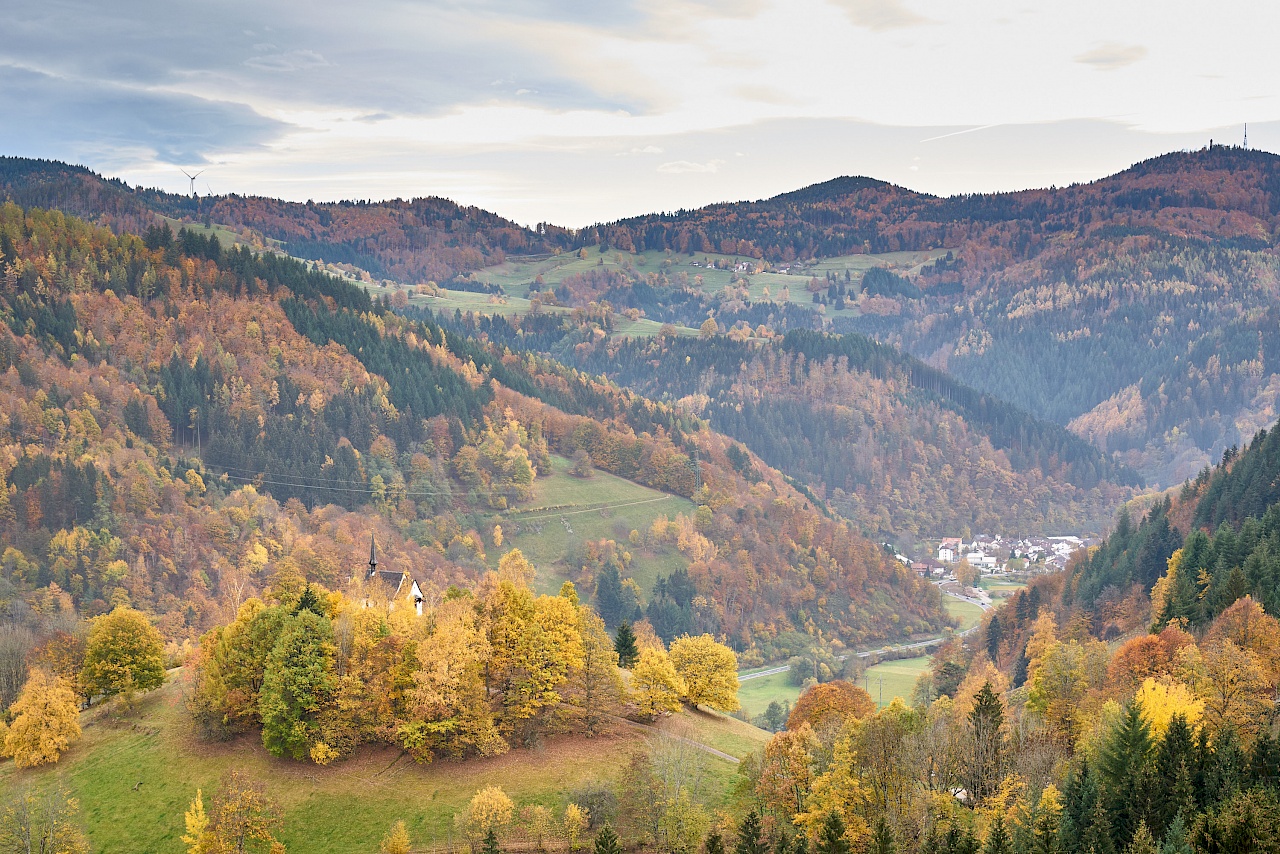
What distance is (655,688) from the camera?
305ft

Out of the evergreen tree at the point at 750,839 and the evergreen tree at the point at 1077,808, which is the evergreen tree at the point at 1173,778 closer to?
the evergreen tree at the point at 1077,808

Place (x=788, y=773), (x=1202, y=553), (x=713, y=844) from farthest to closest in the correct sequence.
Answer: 1. (x=1202, y=553)
2. (x=788, y=773)
3. (x=713, y=844)

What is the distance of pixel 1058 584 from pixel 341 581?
102 m

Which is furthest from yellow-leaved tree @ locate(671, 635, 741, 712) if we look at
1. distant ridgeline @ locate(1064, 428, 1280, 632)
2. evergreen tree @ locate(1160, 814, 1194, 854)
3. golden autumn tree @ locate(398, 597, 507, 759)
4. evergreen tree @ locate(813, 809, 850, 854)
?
evergreen tree @ locate(1160, 814, 1194, 854)

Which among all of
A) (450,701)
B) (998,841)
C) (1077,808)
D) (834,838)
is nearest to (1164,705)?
(1077,808)

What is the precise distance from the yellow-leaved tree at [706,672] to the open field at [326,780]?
4.86 meters

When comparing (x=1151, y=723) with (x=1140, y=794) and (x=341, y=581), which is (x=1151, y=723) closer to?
(x=1140, y=794)

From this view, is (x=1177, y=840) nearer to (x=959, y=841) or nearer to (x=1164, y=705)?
(x=959, y=841)

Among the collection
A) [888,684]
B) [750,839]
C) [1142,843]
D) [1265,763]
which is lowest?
[888,684]

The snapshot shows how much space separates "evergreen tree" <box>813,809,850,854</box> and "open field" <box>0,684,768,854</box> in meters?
15.3

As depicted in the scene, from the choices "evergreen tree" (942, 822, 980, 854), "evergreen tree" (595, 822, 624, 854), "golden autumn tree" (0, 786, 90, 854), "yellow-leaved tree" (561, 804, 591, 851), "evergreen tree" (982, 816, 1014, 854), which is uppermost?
"evergreen tree" (982, 816, 1014, 854)

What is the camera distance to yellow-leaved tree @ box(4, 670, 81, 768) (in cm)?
8944

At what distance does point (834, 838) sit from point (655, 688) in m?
29.7

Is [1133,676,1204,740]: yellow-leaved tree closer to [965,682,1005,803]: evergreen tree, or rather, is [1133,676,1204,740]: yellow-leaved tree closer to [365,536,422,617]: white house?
[965,682,1005,803]: evergreen tree
